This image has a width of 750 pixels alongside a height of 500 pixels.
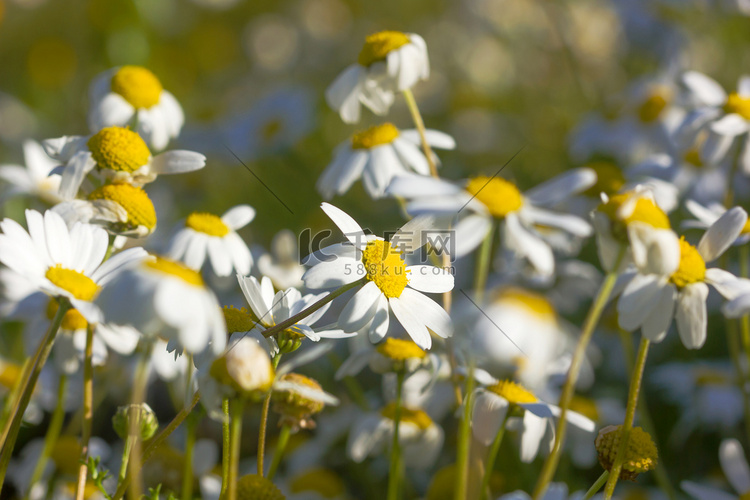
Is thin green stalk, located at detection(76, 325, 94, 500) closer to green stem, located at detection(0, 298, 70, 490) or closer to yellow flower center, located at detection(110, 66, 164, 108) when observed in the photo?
green stem, located at detection(0, 298, 70, 490)

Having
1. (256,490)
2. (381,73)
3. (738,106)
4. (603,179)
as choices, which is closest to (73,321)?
(256,490)

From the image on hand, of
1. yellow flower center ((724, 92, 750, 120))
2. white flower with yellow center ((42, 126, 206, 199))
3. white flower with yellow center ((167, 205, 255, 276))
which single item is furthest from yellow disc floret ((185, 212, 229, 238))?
yellow flower center ((724, 92, 750, 120))

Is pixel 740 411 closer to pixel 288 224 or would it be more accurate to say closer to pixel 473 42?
pixel 288 224

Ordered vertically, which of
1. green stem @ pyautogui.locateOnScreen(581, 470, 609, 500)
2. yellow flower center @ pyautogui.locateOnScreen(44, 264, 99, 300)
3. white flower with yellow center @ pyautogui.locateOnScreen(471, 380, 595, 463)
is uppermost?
yellow flower center @ pyautogui.locateOnScreen(44, 264, 99, 300)

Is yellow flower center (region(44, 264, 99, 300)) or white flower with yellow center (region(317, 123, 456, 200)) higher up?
yellow flower center (region(44, 264, 99, 300))

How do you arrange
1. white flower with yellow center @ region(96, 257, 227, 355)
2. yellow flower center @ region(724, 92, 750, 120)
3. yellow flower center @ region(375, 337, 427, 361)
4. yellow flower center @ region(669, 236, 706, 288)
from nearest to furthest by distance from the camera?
white flower with yellow center @ region(96, 257, 227, 355)
yellow flower center @ region(669, 236, 706, 288)
yellow flower center @ region(375, 337, 427, 361)
yellow flower center @ region(724, 92, 750, 120)

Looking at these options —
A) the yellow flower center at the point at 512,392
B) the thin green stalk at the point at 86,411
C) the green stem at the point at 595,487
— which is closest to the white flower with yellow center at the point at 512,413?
the yellow flower center at the point at 512,392
